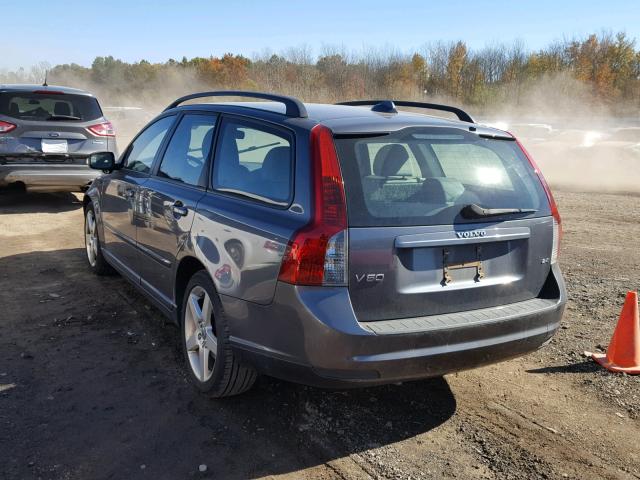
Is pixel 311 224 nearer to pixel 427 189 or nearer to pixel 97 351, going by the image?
pixel 427 189

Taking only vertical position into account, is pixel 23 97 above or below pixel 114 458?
above

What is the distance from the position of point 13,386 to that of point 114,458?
1164 millimetres

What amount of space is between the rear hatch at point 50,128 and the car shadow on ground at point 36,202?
1.03 m

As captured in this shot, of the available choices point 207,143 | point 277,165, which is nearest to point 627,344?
point 277,165

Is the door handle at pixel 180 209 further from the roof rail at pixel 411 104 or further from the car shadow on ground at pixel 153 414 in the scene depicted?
the roof rail at pixel 411 104

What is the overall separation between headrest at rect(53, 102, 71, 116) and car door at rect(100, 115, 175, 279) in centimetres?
443

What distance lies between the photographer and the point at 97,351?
14.2ft

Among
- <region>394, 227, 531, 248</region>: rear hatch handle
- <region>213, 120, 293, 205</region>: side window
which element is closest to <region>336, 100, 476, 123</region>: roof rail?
<region>213, 120, 293, 205</region>: side window

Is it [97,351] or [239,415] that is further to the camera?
[97,351]

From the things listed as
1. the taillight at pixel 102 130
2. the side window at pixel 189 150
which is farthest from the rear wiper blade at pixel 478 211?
the taillight at pixel 102 130

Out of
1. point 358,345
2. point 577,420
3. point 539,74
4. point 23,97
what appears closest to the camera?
point 358,345

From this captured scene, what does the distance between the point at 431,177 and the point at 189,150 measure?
1776mm

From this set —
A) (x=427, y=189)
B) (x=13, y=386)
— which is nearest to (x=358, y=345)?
(x=427, y=189)

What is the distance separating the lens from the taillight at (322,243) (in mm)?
2822
